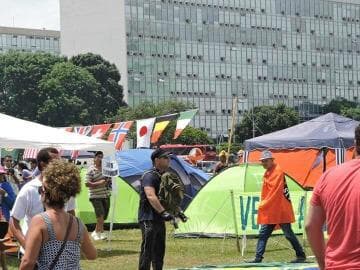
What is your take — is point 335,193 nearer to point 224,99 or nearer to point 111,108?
point 111,108

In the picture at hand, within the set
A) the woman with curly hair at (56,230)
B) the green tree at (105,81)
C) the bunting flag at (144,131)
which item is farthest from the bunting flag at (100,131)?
the green tree at (105,81)

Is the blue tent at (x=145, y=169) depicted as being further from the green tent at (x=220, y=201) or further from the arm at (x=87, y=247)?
the arm at (x=87, y=247)

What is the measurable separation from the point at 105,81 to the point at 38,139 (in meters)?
76.4

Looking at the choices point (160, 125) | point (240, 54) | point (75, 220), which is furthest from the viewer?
point (240, 54)

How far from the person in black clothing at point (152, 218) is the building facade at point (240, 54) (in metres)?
89.4

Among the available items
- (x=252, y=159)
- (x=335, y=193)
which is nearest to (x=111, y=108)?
(x=252, y=159)

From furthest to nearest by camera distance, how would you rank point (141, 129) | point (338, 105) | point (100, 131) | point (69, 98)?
point (338, 105) < point (69, 98) < point (100, 131) < point (141, 129)

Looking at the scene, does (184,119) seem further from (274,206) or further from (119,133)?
(274,206)

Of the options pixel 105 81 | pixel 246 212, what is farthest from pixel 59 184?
pixel 105 81

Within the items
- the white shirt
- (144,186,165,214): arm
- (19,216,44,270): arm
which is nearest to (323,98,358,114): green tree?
(144,186,165,214): arm

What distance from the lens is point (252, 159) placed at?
22.2 metres

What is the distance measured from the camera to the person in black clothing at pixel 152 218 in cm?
826

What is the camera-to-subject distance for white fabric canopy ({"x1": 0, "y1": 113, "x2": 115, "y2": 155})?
11.4m

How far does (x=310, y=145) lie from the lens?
60.2 ft
